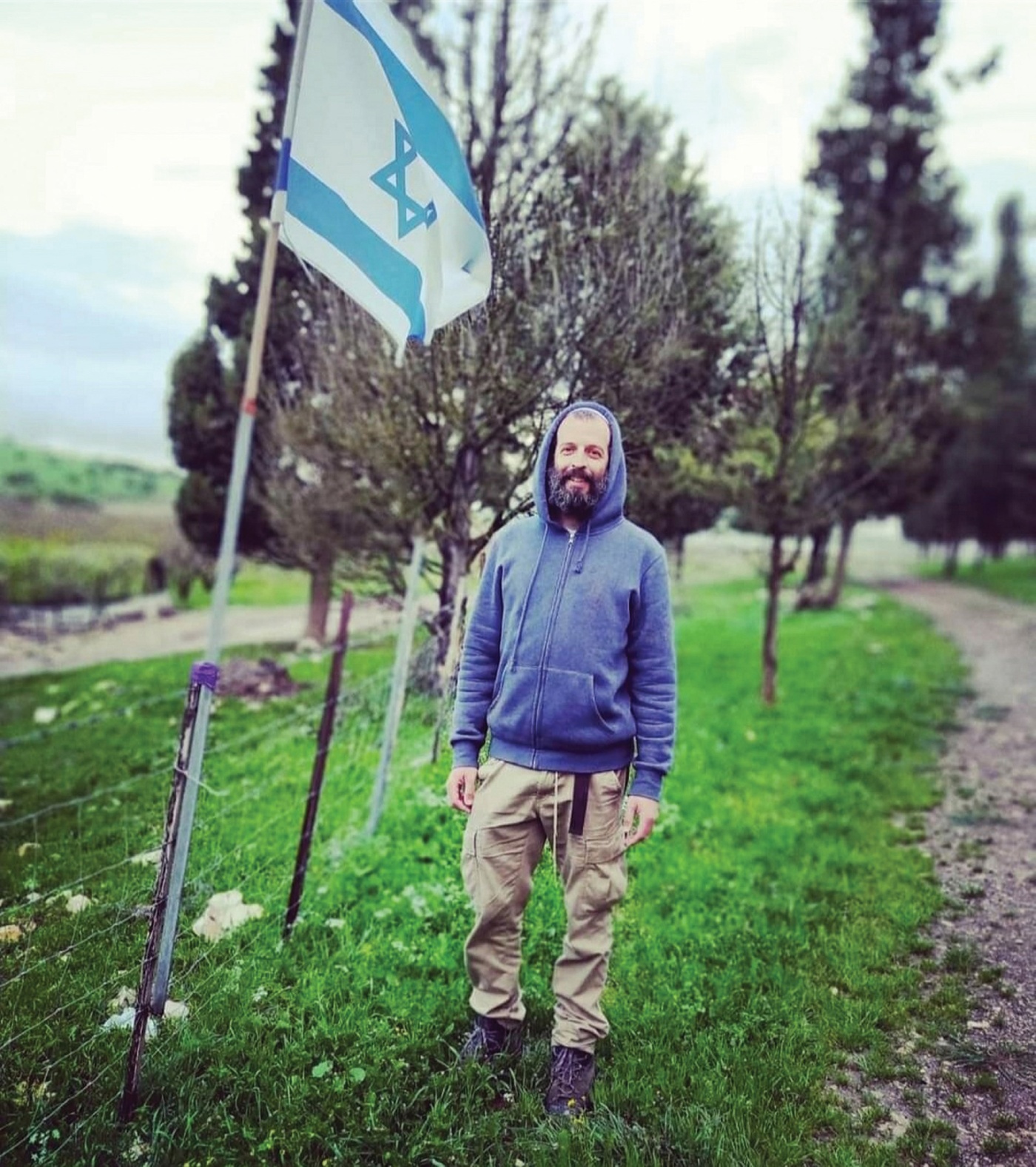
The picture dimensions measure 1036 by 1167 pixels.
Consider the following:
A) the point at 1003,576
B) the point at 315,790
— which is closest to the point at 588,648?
the point at 315,790

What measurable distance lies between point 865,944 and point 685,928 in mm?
904

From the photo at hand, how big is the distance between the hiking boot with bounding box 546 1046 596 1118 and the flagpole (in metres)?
1.50

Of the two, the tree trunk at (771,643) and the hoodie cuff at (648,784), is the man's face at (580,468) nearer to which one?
the hoodie cuff at (648,784)

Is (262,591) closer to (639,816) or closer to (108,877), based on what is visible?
(108,877)

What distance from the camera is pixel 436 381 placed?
257 inches

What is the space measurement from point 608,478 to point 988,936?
334 centimetres

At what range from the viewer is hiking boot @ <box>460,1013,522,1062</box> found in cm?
331

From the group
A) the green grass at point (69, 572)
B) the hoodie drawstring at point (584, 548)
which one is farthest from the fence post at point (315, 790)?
the green grass at point (69, 572)

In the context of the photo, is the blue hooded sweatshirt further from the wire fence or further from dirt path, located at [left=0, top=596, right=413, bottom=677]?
dirt path, located at [left=0, top=596, right=413, bottom=677]

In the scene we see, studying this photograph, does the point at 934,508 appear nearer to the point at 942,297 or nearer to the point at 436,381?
the point at 942,297


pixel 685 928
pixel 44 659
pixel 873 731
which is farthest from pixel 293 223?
pixel 44 659

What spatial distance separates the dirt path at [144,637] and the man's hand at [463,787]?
28.4ft

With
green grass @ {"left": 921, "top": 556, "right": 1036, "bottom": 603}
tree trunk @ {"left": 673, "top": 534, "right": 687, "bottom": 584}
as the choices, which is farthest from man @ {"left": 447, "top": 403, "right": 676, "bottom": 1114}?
green grass @ {"left": 921, "top": 556, "right": 1036, "bottom": 603}

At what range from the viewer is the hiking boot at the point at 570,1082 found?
3061mm
